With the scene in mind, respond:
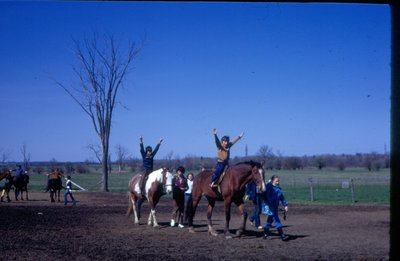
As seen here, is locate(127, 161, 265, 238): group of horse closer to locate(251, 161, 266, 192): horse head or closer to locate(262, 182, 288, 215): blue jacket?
locate(251, 161, 266, 192): horse head

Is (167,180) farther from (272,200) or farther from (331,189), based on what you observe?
(331,189)

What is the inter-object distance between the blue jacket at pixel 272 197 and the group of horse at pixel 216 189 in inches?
Result: 23.8

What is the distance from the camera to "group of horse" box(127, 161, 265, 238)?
12.0m

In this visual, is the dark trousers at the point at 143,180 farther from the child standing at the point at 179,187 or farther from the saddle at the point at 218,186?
the saddle at the point at 218,186

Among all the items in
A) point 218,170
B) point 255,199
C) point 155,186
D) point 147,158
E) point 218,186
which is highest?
point 147,158

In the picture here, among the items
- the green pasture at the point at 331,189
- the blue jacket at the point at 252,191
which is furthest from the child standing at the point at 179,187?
the green pasture at the point at 331,189

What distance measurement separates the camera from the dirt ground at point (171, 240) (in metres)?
9.11

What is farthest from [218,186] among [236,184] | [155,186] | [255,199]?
[155,186]

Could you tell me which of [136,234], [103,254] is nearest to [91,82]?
[136,234]

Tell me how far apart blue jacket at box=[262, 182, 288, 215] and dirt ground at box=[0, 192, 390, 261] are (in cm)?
89

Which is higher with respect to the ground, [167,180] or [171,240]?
[167,180]

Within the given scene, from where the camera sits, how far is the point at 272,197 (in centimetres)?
1198

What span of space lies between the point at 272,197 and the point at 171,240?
302 cm

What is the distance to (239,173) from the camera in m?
12.1
